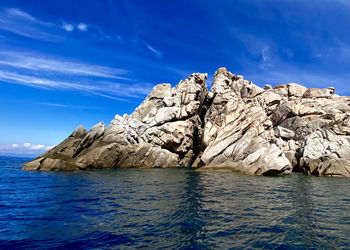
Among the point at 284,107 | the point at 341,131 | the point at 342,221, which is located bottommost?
the point at 342,221

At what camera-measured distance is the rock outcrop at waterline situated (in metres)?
38.6

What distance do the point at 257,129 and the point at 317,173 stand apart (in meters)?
14.7

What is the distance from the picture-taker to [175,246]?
868 centimetres

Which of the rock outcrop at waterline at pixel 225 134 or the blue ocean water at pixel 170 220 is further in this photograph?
the rock outcrop at waterline at pixel 225 134

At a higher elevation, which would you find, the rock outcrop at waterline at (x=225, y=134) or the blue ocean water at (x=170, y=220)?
the rock outcrop at waterline at (x=225, y=134)

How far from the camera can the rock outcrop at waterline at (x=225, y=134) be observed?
38.6 meters

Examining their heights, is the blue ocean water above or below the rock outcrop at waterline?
below

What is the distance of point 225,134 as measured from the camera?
49.1 meters

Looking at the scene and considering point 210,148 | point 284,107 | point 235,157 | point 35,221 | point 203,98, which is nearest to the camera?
point 35,221

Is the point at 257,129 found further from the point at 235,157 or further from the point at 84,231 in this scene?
the point at 84,231

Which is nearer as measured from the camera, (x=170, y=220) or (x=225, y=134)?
(x=170, y=220)

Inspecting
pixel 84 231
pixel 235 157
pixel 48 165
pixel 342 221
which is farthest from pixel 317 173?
pixel 48 165

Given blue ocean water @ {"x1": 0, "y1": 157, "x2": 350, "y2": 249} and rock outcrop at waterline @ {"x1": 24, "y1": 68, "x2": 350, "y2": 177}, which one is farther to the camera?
rock outcrop at waterline @ {"x1": 24, "y1": 68, "x2": 350, "y2": 177}

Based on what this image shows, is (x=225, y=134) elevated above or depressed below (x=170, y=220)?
above
